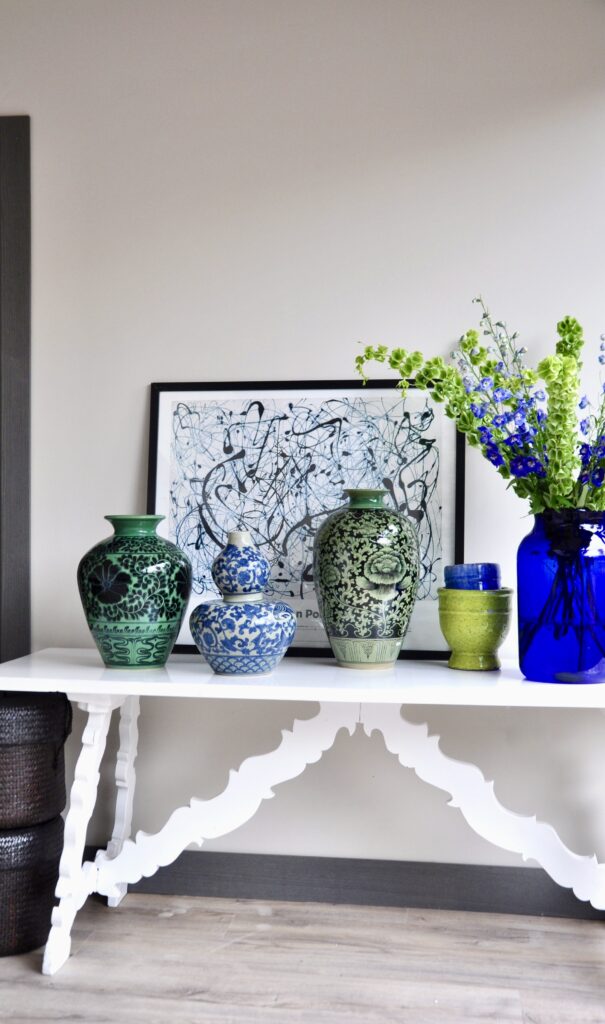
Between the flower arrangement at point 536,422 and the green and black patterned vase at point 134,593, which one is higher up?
the flower arrangement at point 536,422

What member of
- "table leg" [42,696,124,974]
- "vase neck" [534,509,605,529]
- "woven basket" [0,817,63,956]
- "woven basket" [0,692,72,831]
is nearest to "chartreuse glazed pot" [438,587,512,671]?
"vase neck" [534,509,605,529]

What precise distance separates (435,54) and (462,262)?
508 millimetres

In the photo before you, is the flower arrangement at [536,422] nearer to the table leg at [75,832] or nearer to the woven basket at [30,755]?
the table leg at [75,832]

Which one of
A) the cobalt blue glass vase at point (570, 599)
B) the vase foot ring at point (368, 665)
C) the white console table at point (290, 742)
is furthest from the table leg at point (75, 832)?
the cobalt blue glass vase at point (570, 599)

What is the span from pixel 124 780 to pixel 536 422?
1.28m

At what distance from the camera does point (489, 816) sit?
1.89 metres

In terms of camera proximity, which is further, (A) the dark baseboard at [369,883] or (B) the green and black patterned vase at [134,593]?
(A) the dark baseboard at [369,883]

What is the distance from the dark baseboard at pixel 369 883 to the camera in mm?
2133

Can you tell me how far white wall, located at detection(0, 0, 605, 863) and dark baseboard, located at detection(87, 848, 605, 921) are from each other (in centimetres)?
4

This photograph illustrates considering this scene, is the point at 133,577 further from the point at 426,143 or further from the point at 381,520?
the point at 426,143

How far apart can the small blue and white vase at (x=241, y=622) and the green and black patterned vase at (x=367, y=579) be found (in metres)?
0.11

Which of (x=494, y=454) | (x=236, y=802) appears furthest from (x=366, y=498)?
(x=236, y=802)

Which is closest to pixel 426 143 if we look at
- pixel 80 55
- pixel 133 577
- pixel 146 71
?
pixel 146 71

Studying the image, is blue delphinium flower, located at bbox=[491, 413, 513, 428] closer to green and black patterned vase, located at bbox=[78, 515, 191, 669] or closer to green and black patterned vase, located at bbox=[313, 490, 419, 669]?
green and black patterned vase, located at bbox=[313, 490, 419, 669]
